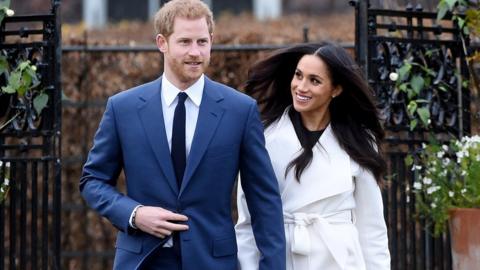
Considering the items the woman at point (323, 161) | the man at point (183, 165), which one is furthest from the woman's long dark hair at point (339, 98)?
the man at point (183, 165)

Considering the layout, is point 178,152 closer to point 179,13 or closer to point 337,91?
point 179,13

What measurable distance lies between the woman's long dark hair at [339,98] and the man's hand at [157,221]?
636mm

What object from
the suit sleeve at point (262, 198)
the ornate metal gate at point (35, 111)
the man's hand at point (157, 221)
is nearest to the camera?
the man's hand at point (157, 221)

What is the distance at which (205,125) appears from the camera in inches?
180

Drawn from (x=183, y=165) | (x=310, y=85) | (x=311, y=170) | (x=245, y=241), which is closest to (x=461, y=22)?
(x=310, y=85)

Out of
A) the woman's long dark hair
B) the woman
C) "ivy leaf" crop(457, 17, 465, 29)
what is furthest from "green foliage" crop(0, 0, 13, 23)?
"ivy leaf" crop(457, 17, 465, 29)

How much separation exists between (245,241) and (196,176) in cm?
42

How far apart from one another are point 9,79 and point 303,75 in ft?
6.77

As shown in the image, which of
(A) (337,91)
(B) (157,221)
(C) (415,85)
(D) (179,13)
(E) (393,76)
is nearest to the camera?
(B) (157,221)

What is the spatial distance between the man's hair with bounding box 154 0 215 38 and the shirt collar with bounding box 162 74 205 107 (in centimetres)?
18

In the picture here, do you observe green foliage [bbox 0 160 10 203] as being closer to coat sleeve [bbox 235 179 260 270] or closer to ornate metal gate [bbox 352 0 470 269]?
ornate metal gate [bbox 352 0 470 269]

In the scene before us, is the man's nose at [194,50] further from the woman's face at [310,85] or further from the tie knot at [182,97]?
the woman's face at [310,85]

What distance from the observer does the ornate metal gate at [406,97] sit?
6763 mm

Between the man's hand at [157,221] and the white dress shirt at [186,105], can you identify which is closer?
the man's hand at [157,221]
